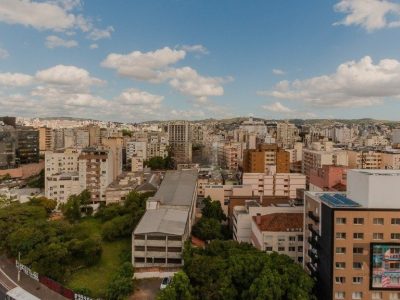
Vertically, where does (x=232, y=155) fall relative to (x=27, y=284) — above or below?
above

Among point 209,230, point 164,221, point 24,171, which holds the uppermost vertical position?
point 24,171

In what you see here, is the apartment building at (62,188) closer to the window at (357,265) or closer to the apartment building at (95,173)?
the apartment building at (95,173)

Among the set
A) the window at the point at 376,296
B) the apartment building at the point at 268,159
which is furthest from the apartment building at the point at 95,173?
the window at the point at 376,296

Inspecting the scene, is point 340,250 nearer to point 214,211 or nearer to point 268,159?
point 214,211

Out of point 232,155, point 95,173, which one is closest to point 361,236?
point 95,173

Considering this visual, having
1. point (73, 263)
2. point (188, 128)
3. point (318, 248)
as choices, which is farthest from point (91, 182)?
point (188, 128)

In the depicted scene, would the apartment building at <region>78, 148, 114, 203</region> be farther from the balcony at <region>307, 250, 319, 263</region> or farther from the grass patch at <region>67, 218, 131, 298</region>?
the balcony at <region>307, 250, 319, 263</region>
